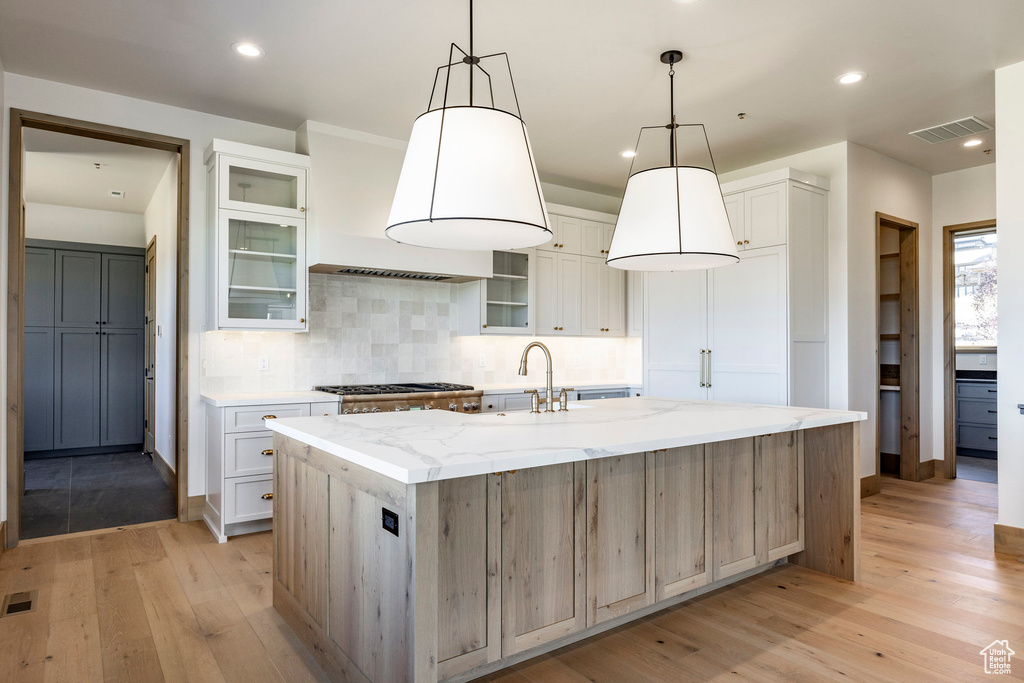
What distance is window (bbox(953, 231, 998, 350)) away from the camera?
6.59 m

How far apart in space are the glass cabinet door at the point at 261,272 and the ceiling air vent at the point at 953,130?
442 centimetres

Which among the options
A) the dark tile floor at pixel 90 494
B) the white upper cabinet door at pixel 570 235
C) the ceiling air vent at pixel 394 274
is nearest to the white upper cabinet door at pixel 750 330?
the white upper cabinet door at pixel 570 235

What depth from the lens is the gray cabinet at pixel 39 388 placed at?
20.9ft

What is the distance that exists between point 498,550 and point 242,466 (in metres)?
2.30

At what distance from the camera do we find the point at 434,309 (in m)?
5.06

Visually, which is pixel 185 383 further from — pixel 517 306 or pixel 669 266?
pixel 669 266

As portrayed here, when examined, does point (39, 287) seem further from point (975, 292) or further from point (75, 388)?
point (975, 292)

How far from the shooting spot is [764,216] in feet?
14.9

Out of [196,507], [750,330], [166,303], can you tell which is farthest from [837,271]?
[166,303]

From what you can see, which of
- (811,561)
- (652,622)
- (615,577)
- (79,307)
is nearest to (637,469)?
(615,577)

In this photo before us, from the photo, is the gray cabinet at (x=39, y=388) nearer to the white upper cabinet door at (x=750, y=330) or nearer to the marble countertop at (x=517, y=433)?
the marble countertop at (x=517, y=433)

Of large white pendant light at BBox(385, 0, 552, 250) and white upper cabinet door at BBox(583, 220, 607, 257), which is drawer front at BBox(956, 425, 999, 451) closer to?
white upper cabinet door at BBox(583, 220, 607, 257)

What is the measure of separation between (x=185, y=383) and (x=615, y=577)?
10.2 feet

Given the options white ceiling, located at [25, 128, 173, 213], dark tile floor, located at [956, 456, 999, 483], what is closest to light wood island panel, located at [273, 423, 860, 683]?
white ceiling, located at [25, 128, 173, 213]
